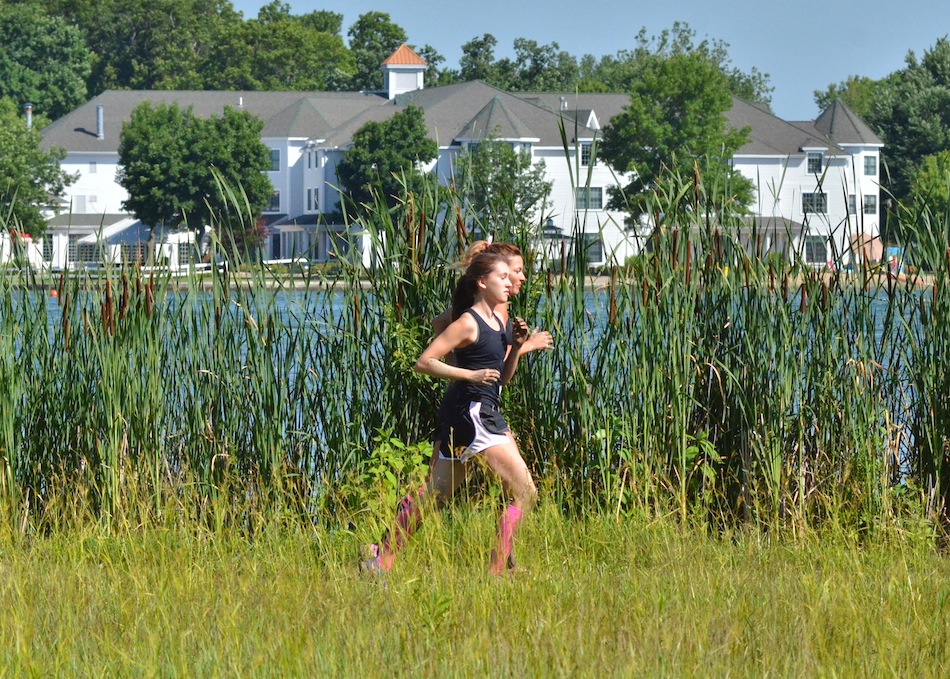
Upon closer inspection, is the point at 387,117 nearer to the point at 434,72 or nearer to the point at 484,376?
the point at 434,72

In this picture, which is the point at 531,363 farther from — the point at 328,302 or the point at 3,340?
the point at 3,340

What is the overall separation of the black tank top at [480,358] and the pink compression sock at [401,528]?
39 cm

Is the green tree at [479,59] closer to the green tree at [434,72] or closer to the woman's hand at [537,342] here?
the green tree at [434,72]

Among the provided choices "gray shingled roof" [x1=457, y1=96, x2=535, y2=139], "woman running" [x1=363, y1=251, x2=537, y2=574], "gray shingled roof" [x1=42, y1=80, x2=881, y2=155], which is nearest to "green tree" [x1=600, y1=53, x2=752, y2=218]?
"gray shingled roof" [x1=42, y1=80, x2=881, y2=155]

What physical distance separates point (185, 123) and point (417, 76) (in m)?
19.9

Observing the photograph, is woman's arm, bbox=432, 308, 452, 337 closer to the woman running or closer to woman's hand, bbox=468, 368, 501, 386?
the woman running

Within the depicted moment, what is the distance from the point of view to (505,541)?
4.74 metres

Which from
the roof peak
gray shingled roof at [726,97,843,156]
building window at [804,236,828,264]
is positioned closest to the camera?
building window at [804,236,828,264]

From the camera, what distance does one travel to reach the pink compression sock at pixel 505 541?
471 cm

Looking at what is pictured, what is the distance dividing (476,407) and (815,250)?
2.01 meters

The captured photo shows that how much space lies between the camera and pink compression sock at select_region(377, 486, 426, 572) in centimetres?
480

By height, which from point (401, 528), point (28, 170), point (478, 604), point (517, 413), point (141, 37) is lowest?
point (478, 604)

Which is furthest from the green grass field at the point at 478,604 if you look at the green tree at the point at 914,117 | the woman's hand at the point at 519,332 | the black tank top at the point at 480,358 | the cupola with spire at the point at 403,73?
the cupola with spire at the point at 403,73

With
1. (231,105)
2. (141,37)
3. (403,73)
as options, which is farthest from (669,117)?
(141,37)
